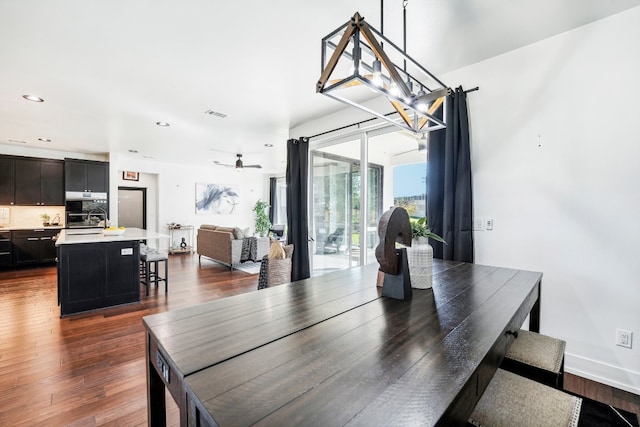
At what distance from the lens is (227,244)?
5.88m

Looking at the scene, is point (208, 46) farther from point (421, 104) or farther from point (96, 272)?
point (96, 272)

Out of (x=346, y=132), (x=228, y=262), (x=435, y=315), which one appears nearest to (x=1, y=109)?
(x=228, y=262)

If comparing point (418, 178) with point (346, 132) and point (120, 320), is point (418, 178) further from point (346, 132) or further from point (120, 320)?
point (120, 320)

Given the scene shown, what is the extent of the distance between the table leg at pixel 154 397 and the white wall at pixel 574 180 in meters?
2.62

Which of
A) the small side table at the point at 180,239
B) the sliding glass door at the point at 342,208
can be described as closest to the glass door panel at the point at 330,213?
the sliding glass door at the point at 342,208

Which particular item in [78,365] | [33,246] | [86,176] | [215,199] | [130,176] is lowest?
[78,365]

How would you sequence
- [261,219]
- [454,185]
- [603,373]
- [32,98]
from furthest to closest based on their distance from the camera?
[261,219], [32,98], [454,185], [603,373]

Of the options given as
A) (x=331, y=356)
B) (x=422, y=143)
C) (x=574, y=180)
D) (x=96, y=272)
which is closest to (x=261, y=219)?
(x=96, y=272)

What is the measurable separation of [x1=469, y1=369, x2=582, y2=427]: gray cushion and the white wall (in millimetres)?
1502

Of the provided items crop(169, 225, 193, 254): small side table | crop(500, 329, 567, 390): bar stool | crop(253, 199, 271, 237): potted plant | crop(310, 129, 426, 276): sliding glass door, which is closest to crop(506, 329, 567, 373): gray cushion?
crop(500, 329, 567, 390): bar stool

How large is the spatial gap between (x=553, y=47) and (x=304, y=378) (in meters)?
2.95

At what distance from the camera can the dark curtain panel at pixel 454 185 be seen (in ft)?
8.46

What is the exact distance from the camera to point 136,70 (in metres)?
2.76

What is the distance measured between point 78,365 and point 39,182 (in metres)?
5.56
